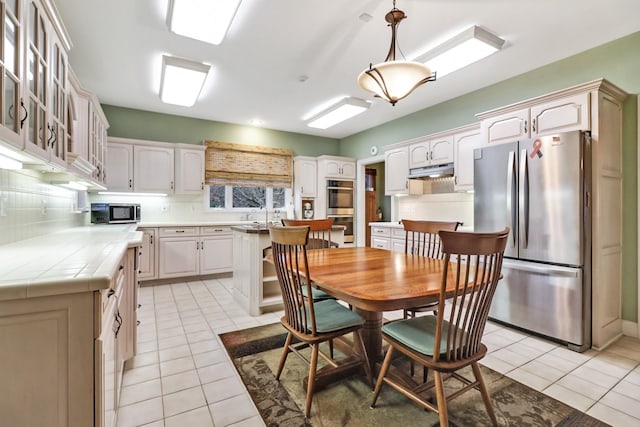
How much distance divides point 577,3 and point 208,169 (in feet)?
15.9

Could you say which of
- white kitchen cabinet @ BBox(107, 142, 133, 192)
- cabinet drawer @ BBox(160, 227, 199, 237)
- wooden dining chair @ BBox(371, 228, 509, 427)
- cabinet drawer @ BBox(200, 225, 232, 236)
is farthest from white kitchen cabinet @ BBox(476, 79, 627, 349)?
white kitchen cabinet @ BBox(107, 142, 133, 192)

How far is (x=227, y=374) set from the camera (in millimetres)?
2094

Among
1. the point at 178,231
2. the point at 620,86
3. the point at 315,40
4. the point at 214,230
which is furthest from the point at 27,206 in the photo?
the point at 620,86

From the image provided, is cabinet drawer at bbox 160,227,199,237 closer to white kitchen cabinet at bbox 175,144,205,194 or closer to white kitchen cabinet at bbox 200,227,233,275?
white kitchen cabinet at bbox 200,227,233,275

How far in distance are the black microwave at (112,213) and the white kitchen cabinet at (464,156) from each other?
4.55 meters

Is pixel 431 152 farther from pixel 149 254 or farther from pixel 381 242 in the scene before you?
pixel 149 254

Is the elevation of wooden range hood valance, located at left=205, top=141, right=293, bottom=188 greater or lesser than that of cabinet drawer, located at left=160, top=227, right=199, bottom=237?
greater

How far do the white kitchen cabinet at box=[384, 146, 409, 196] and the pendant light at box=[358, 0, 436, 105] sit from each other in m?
2.36

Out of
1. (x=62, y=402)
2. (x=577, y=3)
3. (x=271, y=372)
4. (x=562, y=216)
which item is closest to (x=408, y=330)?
(x=271, y=372)

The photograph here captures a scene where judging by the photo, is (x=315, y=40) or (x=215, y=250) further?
(x=215, y=250)

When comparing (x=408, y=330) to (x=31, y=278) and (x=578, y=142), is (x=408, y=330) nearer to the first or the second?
(x=31, y=278)

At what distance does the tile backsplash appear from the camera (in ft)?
5.77

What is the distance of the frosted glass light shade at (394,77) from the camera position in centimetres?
196

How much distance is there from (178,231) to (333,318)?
11.6ft
